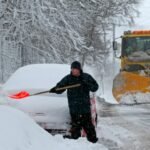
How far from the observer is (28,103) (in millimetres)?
9797

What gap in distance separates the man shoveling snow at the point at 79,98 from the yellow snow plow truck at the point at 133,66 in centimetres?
1059

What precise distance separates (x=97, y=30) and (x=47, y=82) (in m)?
28.0

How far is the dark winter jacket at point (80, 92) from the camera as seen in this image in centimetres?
951

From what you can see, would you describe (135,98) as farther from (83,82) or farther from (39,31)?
(83,82)

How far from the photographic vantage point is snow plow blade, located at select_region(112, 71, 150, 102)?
20.2 m

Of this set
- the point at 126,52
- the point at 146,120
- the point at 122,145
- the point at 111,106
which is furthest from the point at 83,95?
the point at 126,52

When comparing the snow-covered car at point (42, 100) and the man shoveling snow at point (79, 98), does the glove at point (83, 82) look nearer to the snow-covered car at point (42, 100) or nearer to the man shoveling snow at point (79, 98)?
the man shoveling snow at point (79, 98)

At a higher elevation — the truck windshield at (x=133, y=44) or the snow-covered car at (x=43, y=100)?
the snow-covered car at (x=43, y=100)

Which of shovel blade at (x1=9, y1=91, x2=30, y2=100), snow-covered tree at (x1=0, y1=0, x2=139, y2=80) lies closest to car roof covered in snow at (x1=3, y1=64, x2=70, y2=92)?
shovel blade at (x1=9, y1=91, x2=30, y2=100)

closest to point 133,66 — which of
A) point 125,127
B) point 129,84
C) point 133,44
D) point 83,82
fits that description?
point 133,44

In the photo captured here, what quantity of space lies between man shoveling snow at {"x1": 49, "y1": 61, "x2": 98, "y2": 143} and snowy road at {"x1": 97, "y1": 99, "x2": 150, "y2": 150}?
1120 millimetres

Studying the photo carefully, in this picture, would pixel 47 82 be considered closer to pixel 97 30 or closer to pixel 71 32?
pixel 71 32

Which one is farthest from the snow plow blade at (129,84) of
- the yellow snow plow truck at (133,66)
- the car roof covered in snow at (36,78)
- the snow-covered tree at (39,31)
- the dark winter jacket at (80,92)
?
the dark winter jacket at (80,92)

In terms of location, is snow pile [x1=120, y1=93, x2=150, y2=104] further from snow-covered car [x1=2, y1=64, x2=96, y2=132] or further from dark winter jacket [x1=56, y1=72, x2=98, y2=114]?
dark winter jacket [x1=56, y1=72, x2=98, y2=114]
